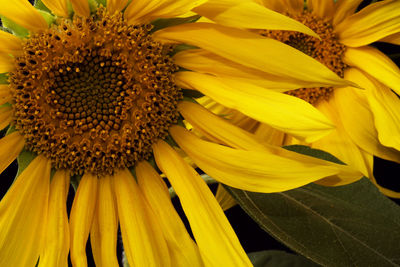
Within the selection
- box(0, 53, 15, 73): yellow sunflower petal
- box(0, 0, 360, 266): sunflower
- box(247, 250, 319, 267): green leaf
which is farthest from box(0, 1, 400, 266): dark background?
box(0, 53, 15, 73): yellow sunflower petal

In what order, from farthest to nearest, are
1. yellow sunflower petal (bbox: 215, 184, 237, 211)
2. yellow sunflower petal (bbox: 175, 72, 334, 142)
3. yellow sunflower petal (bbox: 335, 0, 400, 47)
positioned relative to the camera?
yellow sunflower petal (bbox: 215, 184, 237, 211), yellow sunflower petal (bbox: 335, 0, 400, 47), yellow sunflower petal (bbox: 175, 72, 334, 142)

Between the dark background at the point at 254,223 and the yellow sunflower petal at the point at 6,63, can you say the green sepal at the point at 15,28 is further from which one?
the dark background at the point at 254,223

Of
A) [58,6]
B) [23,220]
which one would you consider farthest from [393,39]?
[23,220]

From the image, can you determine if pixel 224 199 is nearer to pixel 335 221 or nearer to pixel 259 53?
pixel 335 221

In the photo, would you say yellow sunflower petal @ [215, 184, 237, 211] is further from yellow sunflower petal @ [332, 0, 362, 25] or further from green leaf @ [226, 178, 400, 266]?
yellow sunflower petal @ [332, 0, 362, 25]

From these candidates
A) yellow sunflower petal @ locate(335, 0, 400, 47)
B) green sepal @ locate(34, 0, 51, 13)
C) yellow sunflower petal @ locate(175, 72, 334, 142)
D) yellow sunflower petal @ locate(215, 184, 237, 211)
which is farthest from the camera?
yellow sunflower petal @ locate(215, 184, 237, 211)

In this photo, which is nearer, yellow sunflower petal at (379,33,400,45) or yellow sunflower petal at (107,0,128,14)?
yellow sunflower petal at (107,0,128,14)
